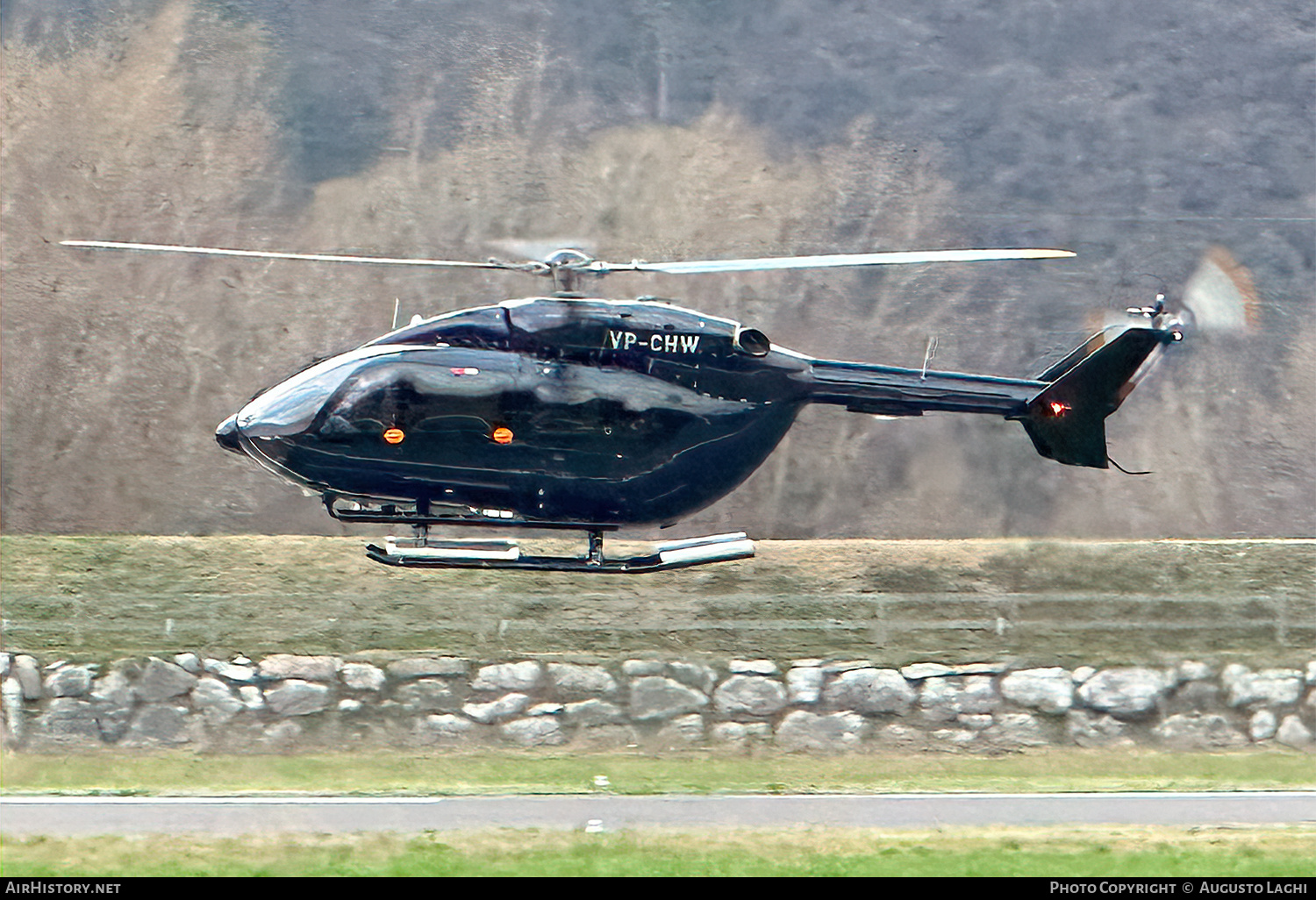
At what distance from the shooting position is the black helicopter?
14906mm

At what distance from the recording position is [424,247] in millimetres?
20391

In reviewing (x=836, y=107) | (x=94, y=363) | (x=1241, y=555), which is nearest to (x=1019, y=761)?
(x=1241, y=555)

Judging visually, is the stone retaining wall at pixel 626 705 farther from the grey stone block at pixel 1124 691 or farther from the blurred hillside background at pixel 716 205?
the blurred hillside background at pixel 716 205

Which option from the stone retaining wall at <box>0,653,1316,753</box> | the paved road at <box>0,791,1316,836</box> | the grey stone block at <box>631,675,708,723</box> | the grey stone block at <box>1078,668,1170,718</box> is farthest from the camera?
the grey stone block at <box>1078,668,1170,718</box>

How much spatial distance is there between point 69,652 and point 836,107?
13.7 m

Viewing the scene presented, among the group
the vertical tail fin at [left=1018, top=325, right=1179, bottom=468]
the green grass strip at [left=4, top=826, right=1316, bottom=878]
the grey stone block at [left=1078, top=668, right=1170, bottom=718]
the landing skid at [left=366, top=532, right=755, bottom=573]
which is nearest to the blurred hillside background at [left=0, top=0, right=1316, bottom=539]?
the grey stone block at [left=1078, top=668, right=1170, bottom=718]

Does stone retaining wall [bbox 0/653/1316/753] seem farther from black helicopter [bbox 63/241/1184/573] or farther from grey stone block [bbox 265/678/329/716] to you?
black helicopter [bbox 63/241/1184/573]

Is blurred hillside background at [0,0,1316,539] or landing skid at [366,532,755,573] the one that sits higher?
blurred hillside background at [0,0,1316,539]

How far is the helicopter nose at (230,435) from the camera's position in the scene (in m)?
15.3

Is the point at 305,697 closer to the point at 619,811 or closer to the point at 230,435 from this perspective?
the point at 230,435

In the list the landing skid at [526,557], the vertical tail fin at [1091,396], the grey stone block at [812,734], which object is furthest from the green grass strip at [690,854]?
the vertical tail fin at [1091,396]

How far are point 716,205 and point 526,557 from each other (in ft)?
25.2

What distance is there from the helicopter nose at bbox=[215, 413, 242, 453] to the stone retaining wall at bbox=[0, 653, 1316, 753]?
3.51m
